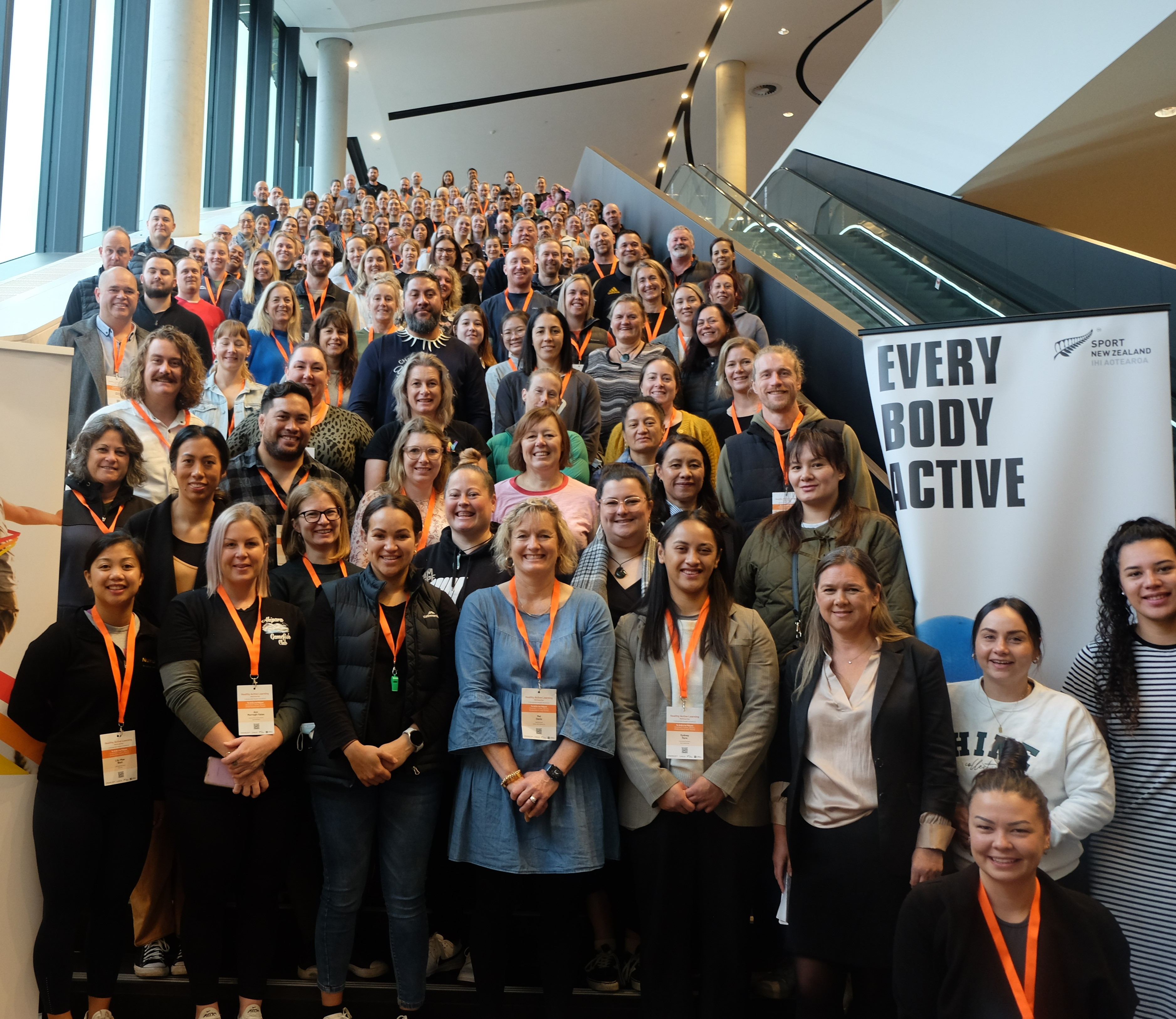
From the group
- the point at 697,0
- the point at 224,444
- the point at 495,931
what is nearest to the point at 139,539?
the point at 224,444

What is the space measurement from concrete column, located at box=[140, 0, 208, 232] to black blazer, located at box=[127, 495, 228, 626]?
10267 mm

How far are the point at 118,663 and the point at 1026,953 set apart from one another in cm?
247

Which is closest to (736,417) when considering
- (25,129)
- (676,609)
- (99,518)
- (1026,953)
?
(676,609)

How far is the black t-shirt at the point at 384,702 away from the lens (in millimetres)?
2582

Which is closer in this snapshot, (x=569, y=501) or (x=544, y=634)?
(x=544, y=634)

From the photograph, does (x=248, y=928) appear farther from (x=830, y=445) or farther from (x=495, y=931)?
(x=830, y=445)

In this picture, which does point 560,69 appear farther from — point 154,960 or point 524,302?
point 154,960

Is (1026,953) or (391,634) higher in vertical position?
(391,634)

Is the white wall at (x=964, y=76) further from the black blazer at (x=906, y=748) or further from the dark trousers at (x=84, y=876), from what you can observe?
the dark trousers at (x=84, y=876)

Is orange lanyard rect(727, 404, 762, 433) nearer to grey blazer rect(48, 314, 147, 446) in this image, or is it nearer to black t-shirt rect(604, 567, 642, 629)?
black t-shirt rect(604, 567, 642, 629)

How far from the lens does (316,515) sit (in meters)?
3.03

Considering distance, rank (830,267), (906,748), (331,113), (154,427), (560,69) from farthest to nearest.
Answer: (560,69)
(331,113)
(830,267)
(154,427)
(906,748)

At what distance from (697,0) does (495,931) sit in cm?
1819

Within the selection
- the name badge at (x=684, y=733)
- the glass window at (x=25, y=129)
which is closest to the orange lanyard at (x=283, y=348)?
the name badge at (x=684, y=733)
